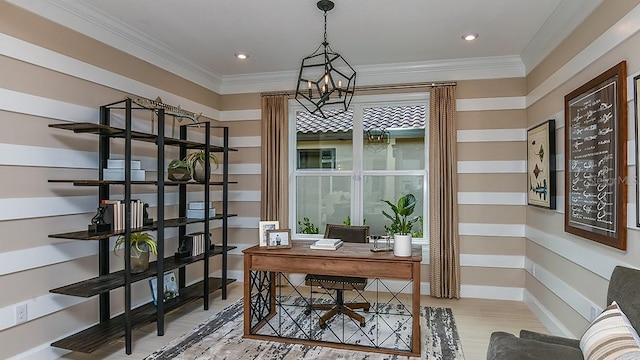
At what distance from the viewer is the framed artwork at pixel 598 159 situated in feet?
Result: 7.34

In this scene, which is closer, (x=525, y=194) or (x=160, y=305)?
(x=160, y=305)

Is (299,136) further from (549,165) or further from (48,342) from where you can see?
(48,342)

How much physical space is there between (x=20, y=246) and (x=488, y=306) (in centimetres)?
423

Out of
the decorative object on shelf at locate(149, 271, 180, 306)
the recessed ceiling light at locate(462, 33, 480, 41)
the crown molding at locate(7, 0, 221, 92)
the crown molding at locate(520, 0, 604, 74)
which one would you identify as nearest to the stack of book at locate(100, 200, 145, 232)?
the decorative object on shelf at locate(149, 271, 180, 306)

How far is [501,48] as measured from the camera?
12.9 ft

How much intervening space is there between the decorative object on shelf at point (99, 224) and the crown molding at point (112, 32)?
4.80 ft

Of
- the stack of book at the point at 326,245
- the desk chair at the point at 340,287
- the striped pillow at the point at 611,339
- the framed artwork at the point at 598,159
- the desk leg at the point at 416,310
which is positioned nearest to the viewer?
the striped pillow at the point at 611,339

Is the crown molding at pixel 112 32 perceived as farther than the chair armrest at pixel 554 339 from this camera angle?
Yes

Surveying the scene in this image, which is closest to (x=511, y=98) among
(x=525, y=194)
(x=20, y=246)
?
(x=525, y=194)

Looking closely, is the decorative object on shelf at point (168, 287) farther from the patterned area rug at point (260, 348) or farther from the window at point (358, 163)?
the window at point (358, 163)

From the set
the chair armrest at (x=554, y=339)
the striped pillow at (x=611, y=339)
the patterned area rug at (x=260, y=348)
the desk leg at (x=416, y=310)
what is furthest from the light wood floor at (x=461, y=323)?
the striped pillow at (x=611, y=339)

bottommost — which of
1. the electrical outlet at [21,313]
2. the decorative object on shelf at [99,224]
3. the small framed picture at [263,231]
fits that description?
the electrical outlet at [21,313]

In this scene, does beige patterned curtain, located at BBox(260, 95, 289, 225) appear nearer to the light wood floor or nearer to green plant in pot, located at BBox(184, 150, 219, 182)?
green plant in pot, located at BBox(184, 150, 219, 182)

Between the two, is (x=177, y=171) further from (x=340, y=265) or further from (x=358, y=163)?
(x=358, y=163)
